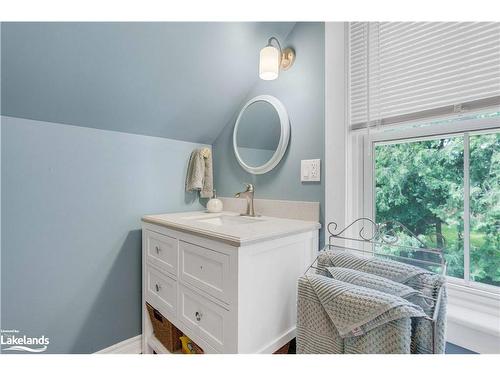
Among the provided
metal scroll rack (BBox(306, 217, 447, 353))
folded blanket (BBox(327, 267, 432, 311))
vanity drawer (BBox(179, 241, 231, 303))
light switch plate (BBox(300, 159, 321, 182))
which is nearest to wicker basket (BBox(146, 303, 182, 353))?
vanity drawer (BBox(179, 241, 231, 303))

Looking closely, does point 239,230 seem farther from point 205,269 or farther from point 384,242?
point 384,242

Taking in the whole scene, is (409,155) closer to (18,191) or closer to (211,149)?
(211,149)

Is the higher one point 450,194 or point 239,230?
point 450,194

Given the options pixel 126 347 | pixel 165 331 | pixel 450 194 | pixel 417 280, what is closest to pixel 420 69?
pixel 450 194

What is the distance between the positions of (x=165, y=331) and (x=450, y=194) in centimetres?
152

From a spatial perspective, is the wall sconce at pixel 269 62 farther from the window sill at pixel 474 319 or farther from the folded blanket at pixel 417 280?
the window sill at pixel 474 319

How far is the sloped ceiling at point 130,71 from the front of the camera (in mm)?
1006

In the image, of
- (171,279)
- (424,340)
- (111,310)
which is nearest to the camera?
(424,340)

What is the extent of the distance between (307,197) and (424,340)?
2.42ft

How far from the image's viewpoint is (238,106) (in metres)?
1.66

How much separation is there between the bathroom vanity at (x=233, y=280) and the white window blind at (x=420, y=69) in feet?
2.05

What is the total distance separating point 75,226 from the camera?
1304mm

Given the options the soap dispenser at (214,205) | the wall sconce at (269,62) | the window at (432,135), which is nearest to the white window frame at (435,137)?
the window at (432,135)
